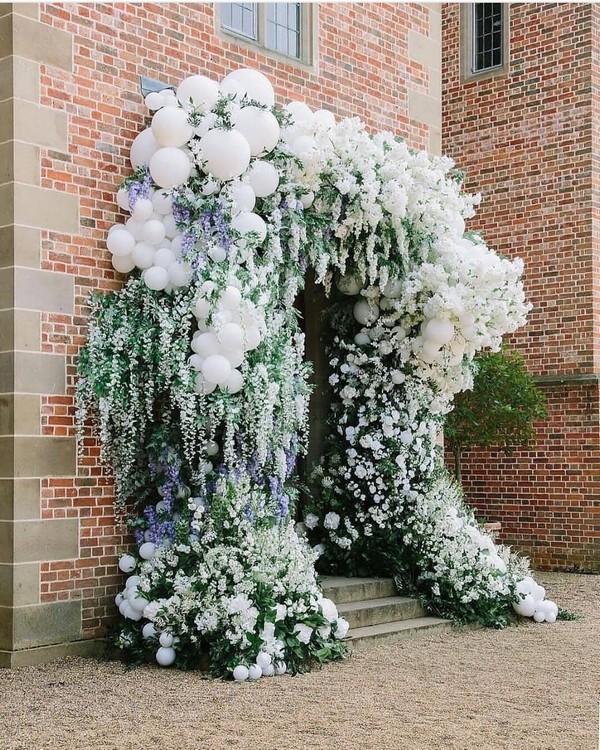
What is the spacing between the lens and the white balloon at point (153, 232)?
309 inches

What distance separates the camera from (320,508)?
33.5 ft

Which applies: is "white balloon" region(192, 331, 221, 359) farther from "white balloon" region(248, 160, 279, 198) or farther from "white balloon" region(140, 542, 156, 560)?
"white balloon" region(140, 542, 156, 560)

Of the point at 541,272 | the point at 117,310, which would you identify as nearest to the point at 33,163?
the point at 117,310

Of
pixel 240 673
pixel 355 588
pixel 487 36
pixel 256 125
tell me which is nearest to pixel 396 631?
pixel 355 588

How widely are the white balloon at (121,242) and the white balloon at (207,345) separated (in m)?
0.89

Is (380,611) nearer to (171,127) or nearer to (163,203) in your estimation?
(163,203)

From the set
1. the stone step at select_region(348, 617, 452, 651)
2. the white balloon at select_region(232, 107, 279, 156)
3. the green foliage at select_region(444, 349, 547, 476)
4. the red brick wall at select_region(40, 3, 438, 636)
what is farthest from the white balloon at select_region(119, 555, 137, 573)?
the green foliage at select_region(444, 349, 547, 476)

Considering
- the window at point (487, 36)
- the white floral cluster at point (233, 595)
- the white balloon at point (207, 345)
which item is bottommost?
the white floral cluster at point (233, 595)

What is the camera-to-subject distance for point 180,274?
7.71 metres

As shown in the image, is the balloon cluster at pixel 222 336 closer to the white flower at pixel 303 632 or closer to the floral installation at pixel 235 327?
the floral installation at pixel 235 327

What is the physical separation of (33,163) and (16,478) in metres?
2.18

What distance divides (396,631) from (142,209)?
3809 millimetres

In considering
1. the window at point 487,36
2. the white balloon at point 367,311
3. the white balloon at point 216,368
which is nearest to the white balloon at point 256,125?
the white balloon at point 216,368

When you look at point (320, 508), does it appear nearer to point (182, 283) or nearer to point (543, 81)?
point (182, 283)
